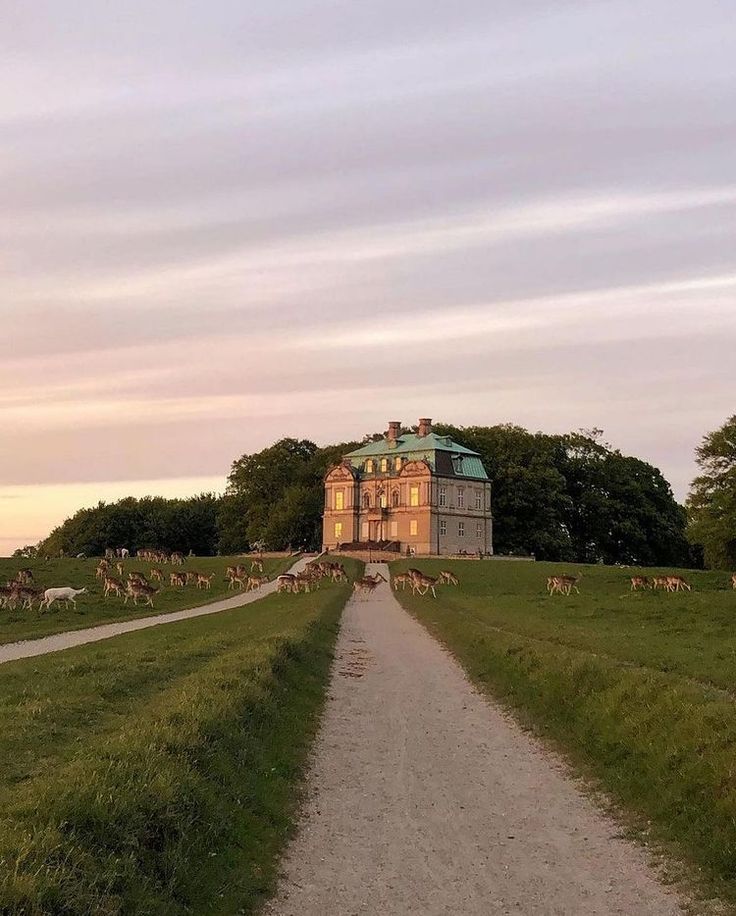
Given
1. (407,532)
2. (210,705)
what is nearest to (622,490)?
Result: (407,532)

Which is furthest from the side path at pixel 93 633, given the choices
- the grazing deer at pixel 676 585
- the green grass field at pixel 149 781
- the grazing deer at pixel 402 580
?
the grazing deer at pixel 676 585

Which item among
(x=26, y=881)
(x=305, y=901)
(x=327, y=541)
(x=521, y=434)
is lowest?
(x=305, y=901)

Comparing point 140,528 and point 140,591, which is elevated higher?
point 140,528

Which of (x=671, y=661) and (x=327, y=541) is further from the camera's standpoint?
(x=327, y=541)

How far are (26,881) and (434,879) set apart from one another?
4.05m

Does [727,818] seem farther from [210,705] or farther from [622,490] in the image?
[622,490]

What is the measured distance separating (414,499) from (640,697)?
332 feet

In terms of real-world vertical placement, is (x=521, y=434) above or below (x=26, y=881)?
above

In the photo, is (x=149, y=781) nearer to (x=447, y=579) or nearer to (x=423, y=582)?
(x=423, y=582)

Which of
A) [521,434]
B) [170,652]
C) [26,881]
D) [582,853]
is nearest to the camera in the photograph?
[26,881]

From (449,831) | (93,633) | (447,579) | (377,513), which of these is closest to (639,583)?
(447,579)

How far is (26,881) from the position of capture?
7074 millimetres

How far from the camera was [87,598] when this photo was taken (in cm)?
4909

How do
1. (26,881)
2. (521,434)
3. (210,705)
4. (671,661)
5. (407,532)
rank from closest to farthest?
1. (26,881)
2. (210,705)
3. (671,661)
4. (407,532)
5. (521,434)
